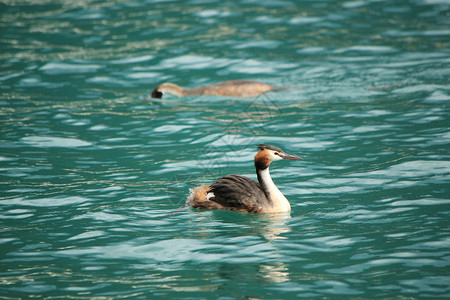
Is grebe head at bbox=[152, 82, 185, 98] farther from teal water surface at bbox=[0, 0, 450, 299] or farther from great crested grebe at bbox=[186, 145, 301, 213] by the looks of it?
great crested grebe at bbox=[186, 145, 301, 213]

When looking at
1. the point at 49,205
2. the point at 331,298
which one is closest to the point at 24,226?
the point at 49,205

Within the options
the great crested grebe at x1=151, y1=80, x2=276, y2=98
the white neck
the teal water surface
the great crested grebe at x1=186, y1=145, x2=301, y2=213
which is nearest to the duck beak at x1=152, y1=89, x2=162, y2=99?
the great crested grebe at x1=151, y1=80, x2=276, y2=98

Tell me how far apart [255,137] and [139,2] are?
11.0 m

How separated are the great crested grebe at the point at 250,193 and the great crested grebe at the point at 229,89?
5.16 m

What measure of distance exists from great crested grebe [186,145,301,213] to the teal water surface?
0.42 feet

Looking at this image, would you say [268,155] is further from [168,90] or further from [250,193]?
[168,90]

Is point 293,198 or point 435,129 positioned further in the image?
point 435,129

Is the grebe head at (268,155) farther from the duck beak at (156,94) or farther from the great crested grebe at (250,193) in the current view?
the duck beak at (156,94)

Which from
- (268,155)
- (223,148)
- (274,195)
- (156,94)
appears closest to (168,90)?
(156,94)

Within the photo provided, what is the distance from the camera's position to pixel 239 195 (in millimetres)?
7348

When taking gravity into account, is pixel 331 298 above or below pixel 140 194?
below

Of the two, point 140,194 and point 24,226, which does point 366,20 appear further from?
point 24,226

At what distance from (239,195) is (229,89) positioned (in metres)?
5.55

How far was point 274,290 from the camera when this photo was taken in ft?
17.9
